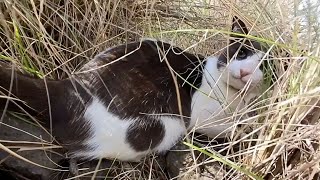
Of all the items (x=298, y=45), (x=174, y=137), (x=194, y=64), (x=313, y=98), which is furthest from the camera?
(x=194, y=64)

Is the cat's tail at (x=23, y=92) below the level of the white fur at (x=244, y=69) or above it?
below

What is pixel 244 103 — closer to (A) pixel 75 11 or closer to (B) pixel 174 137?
(B) pixel 174 137

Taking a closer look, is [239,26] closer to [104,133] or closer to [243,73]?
[243,73]

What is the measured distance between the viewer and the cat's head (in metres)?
1.21

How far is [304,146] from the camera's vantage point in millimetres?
968

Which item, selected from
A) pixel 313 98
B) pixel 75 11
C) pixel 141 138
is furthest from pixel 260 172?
pixel 75 11

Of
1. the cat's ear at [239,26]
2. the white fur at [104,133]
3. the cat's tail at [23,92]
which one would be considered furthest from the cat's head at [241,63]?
the cat's tail at [23,92]

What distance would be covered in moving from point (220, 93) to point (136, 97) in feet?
0.76

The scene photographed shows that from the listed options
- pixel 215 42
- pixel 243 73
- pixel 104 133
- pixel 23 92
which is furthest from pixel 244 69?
pixel 23 92

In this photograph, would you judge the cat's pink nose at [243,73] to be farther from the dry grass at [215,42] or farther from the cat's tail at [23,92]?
the cat's tail at [23,92]

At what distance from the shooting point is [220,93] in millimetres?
1268

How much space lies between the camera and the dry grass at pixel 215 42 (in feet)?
3.17

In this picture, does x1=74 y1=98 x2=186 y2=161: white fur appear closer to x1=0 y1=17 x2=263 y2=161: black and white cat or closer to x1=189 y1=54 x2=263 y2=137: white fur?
x1=0 y1=17 x2=263 y2=161: black and white cat

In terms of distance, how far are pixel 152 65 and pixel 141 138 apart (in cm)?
19
